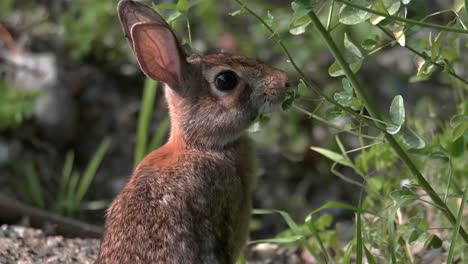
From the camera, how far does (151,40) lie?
15.3ft

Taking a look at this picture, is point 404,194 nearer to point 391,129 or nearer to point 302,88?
point 391,129

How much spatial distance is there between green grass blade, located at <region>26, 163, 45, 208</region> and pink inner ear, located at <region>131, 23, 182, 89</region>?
8.27ft

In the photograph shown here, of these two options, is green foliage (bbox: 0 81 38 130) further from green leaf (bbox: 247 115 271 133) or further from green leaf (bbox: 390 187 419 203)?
green leaf (bbox: 390 187 419 203)

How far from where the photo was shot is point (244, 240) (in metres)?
4.65

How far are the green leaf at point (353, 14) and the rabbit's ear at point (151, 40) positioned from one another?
3.83ft

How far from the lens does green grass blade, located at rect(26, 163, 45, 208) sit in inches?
278

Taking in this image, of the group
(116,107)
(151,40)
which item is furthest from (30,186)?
(151,40)

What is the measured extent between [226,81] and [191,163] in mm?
507

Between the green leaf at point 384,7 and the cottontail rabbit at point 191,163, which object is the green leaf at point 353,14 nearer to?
the green leaf at point 384,7

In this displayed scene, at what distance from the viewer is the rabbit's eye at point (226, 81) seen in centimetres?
480

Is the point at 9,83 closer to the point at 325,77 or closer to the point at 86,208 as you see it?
the point at 86,208

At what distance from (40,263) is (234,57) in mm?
1478

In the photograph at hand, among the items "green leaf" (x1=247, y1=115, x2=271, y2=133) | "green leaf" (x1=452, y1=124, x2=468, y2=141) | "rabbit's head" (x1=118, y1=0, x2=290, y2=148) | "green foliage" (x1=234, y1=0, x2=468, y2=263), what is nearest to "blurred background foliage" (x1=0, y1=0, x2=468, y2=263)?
"green foliage" (x1=234, y1=0, x2=468, y2=263)

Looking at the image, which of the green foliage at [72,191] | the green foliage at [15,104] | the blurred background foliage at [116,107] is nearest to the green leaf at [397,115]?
the blurred background foliage at [116,107]
